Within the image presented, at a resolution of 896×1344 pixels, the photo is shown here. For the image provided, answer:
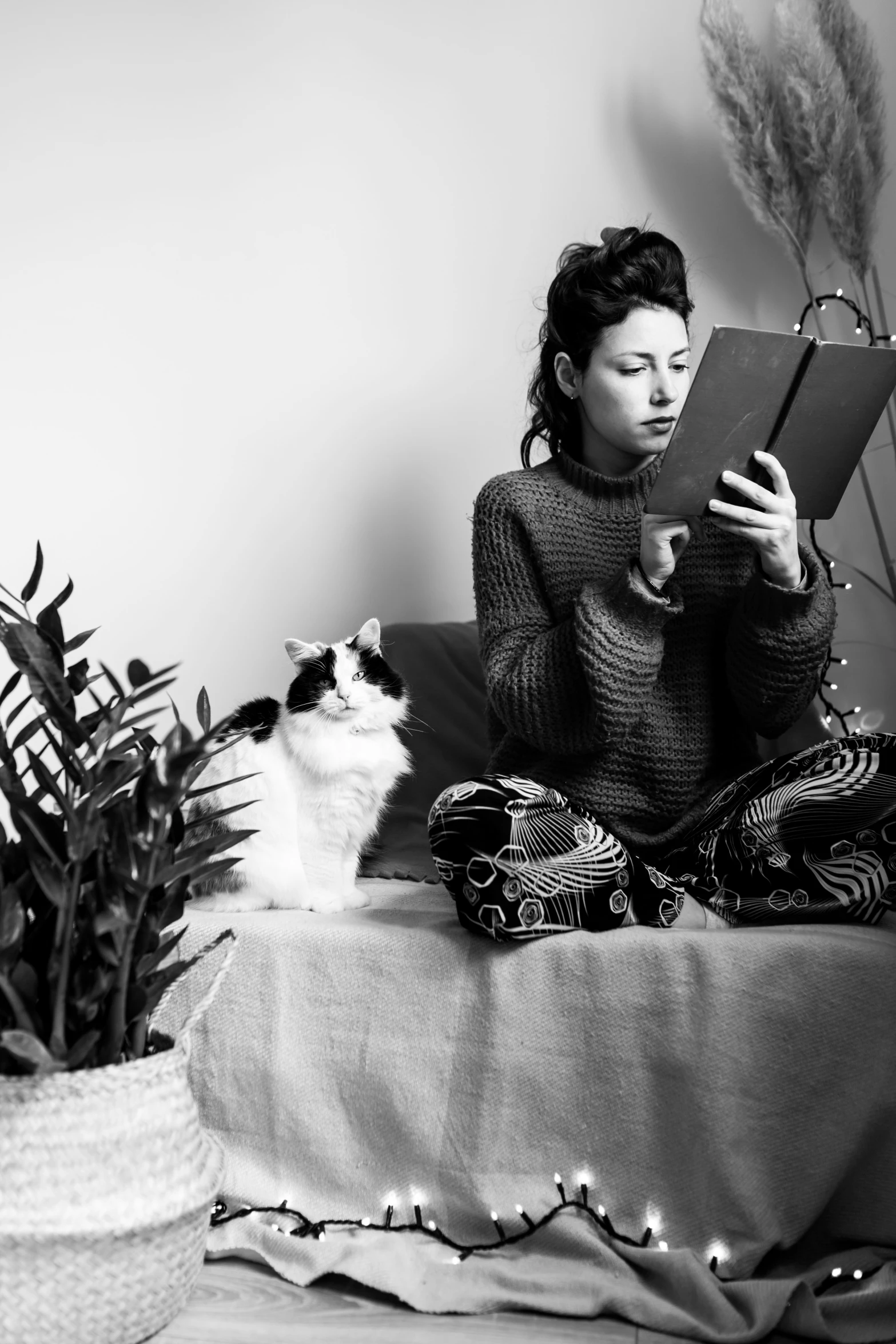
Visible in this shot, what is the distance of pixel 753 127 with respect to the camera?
180 centimetres

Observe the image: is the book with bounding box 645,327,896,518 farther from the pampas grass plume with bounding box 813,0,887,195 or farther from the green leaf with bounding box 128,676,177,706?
the pampas grass plume with bounding box 813,0,887,195

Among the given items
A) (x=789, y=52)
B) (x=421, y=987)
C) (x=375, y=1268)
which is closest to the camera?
(x=375, y=1268)

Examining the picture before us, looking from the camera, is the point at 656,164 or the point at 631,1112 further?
the point at 656,164

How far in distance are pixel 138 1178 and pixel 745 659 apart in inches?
32.0

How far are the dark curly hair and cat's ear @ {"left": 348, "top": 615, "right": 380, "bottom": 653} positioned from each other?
409mm

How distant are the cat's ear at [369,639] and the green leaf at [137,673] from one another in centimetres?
50

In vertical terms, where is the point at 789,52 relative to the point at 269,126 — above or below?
above

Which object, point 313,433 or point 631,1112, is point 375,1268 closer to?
point 631,1112

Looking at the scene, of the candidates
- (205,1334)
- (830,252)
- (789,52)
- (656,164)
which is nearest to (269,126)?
(656,164)

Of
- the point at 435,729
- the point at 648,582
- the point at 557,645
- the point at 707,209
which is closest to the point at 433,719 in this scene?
the point at 435,729

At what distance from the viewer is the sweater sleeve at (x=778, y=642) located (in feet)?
4.29

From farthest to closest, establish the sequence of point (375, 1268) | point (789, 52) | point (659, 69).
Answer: point (659, 69), point (789, 52), point (375, 1268)

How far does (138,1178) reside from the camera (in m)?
0.94

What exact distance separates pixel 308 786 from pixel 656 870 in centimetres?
40
